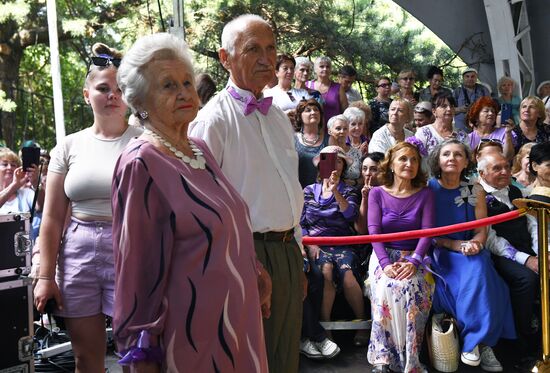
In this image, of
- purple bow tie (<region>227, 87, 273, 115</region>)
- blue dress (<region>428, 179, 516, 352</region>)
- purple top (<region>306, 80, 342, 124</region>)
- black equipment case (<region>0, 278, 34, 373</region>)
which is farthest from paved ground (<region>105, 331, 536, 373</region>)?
purple top (<region>306, 80, 342, 124</region>)

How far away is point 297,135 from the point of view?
5.34 metres

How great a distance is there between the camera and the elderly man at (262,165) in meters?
2.22

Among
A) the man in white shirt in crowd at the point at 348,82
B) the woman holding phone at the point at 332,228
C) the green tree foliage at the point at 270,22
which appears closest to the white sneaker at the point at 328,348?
the woman holding phone at the point at 332,228

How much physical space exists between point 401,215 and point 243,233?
2.58 metres

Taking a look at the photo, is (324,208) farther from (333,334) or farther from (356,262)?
(333,334)

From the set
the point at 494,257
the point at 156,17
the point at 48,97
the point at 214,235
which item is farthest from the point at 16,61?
the point at 214,235

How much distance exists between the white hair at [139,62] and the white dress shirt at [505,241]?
326 centimetres

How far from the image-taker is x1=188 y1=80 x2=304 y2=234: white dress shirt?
2.21m

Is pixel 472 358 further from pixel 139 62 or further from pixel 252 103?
pixel 139 62

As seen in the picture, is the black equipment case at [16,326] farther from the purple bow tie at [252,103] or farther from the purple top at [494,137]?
the purple top at [494,137]

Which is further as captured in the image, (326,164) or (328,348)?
(326,164)

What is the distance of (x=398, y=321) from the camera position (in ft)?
12.8

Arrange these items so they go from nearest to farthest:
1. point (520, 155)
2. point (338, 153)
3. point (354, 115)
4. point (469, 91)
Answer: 1. point (338, 153)
2. point (520, 155)
3. point (354, 115)
4. point (469, 91)

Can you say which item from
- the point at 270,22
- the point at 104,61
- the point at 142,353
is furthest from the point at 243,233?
the point at 270,22
